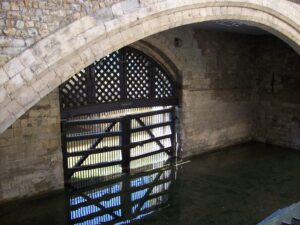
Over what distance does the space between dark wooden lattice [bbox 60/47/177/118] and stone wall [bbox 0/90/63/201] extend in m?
0.46

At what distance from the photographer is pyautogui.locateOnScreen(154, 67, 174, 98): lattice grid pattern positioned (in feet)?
26.5

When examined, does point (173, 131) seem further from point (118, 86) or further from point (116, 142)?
point (118, 86)

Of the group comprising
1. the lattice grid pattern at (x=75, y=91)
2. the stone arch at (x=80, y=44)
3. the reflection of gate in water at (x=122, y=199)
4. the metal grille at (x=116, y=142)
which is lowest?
the reflection of gate in water at (x=122, y=199)

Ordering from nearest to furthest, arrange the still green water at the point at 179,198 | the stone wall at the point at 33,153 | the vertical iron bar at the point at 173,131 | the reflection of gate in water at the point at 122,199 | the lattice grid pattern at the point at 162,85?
the still green water at the point at 179,198 → the reflection of gate in water at the point at 122,199 → the stone wall at the point at 33,153 → the lattice grid pattern at the point at 162,85 → the vertical iron bar at the point at 173,131

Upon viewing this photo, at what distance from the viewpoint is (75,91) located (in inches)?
264

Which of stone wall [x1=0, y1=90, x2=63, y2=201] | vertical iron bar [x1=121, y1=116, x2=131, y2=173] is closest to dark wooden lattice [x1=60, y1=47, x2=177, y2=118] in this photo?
vertical iron bar [x1=121, y1=116, x2=131, y2=173]

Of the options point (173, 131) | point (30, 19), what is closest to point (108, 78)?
point (173, 131)

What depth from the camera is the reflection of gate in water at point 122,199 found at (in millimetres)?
5594

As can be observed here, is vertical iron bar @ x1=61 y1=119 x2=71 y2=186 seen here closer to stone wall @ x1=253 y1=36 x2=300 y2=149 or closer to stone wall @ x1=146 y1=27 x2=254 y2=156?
stone wall @ x1=146 y1=27 x2=254 y2=156

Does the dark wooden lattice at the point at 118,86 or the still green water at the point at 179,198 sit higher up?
the dark wooden lattice at the point at 118,86

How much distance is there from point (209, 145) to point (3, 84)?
21.9ft

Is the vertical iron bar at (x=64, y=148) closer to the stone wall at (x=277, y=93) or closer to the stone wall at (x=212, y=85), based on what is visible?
the stone wall at (x=212, y=85)

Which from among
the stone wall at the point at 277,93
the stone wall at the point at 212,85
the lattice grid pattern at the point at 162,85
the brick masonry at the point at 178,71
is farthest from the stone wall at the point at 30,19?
the stone wall at the point at 277,93

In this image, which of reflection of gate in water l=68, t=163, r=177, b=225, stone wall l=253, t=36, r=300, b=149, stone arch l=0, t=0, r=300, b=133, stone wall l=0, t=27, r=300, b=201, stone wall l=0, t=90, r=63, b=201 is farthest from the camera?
stone wall l=253, t=36, r=300, b=149
